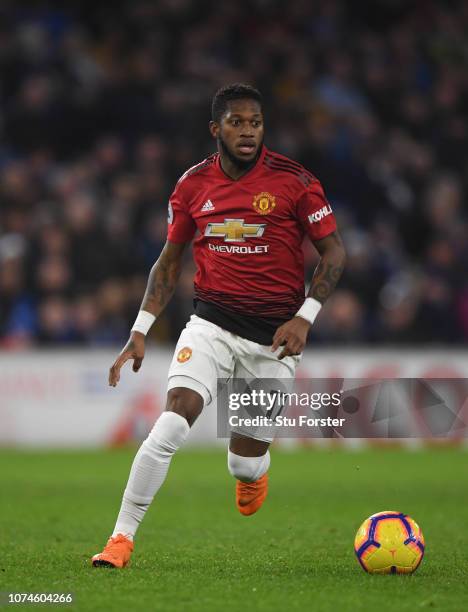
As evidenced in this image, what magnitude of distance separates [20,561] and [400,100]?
1493cm

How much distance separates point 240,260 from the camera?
6.90 metres

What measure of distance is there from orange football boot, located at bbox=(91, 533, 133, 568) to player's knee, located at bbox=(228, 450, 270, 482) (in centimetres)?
113

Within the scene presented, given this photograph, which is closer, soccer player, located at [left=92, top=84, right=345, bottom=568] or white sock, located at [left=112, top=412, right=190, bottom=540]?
white sock, located at [left=112, top=412, right=190, bottom=540]

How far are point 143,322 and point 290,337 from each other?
3.03 ft

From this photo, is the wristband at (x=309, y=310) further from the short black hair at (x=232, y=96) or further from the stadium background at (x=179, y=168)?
the stadium background at (x=179, y=168)

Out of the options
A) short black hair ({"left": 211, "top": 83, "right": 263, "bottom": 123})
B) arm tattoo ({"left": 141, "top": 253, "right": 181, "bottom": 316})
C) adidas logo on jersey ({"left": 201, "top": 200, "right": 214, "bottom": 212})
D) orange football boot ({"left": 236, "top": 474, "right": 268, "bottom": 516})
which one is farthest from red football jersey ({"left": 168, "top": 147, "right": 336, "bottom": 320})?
orange football boot ({"left": 236, "top": 474, "right": 268, "bottom": 516})

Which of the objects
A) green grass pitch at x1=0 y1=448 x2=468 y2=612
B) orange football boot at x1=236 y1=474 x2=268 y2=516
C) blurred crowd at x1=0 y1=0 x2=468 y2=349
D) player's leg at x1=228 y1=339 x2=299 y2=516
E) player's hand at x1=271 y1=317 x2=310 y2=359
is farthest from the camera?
blurred crowd at x1=0 y1=0 x2=468 y2=349

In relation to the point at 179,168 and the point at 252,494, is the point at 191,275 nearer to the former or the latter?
the point at 179,168

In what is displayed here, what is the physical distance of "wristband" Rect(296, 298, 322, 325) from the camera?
6.53 meters

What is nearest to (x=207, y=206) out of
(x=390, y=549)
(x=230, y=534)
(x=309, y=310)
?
(x=309, y=310)

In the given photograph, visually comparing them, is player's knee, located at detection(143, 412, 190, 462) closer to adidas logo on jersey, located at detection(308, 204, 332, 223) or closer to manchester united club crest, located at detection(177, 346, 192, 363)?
manchester united club crest, located at detection(177, 346, 192, 363)

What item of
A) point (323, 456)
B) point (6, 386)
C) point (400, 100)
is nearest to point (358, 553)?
point (323, 456)

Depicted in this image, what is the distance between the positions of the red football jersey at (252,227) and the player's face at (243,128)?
21 cm

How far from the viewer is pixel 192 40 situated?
2022 centimetres
